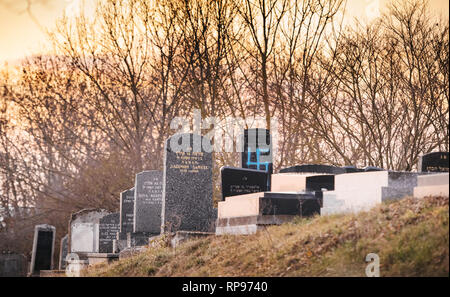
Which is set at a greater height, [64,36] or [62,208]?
[64,36]

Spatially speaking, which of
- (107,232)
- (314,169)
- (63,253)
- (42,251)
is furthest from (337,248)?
(63,253)

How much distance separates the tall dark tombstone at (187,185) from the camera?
16.0 meters

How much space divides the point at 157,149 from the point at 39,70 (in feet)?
20.8

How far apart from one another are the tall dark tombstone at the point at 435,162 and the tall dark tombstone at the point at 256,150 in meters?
4.35

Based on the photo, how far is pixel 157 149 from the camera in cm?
2433

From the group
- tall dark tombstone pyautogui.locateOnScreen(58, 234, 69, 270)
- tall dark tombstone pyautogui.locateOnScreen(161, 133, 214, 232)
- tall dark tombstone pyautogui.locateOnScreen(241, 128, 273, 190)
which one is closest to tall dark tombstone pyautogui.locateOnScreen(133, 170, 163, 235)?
tall dark tombstone pyautogui.locateOnScreen(161, 133, 214, 232)

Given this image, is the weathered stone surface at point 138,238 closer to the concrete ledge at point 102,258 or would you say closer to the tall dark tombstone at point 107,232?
the concrete ledge at point 102,258

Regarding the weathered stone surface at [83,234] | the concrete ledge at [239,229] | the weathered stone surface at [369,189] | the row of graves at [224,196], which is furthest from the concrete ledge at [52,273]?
the weathered stone surface at [369,189]

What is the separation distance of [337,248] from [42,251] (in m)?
14.7

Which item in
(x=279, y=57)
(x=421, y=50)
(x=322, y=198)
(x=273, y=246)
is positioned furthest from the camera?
(x=279, y=57)

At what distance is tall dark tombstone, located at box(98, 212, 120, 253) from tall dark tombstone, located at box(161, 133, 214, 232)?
593 cm

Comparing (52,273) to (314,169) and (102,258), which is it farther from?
(314,169)
